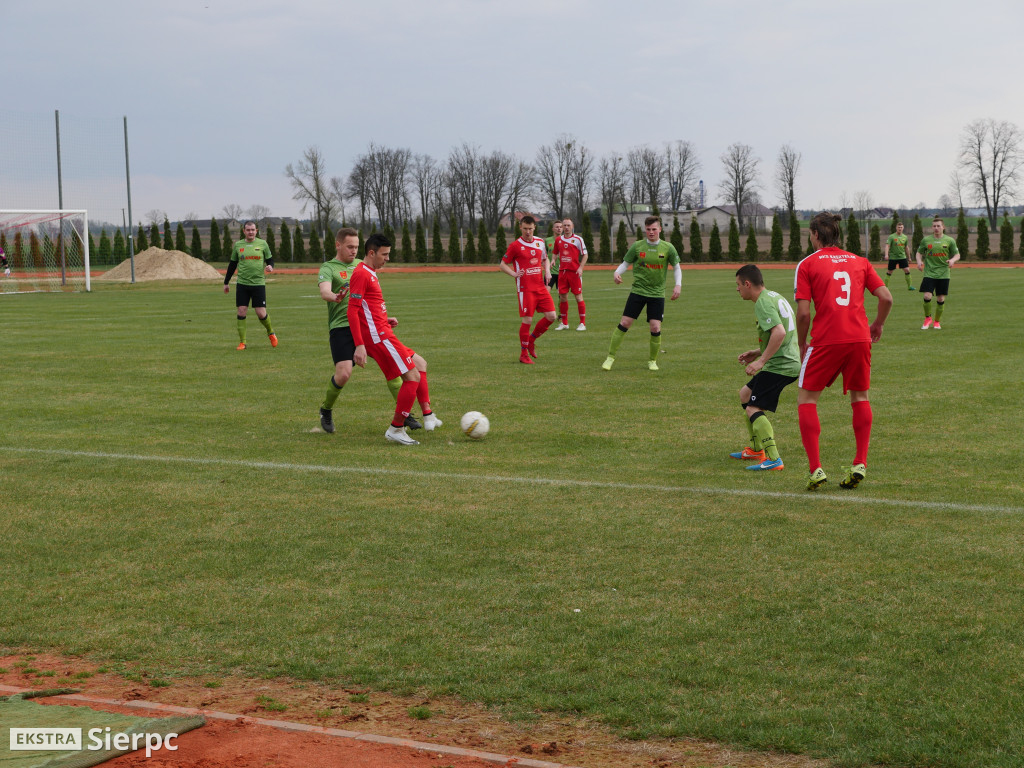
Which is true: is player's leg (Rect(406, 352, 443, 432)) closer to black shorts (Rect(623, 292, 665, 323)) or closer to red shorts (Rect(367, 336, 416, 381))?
red shorts (Rect(367, 336, 416, 381))

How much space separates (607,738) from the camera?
3785 mm

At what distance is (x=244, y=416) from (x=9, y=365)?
7091 millimetres

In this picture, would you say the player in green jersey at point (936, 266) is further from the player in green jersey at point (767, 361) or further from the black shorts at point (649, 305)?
the player in green jersey at point (767, 361)

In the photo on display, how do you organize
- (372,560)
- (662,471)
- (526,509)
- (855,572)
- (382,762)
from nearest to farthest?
1. (382,762)
2. (855,572)
3. (372,560)
4. (526,509)
5. (662,471)

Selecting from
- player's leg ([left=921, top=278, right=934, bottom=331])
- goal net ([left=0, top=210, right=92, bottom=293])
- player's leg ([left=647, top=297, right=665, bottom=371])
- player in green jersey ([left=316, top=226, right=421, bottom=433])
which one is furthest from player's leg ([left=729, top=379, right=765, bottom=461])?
goal net ([left=0, top=210, right=92, bottom=293])

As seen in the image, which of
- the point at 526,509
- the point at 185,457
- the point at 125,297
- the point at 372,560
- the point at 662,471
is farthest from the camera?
the point at 125,297

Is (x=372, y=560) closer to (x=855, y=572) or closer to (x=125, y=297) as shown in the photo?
(x=855, y=572)

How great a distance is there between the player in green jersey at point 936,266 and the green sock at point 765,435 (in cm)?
1343

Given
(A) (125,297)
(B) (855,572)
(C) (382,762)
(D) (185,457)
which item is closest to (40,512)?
(D) (185,457)

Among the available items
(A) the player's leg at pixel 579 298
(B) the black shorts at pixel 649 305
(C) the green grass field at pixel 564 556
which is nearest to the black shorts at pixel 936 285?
(A) the player's leg at pixel 579 298

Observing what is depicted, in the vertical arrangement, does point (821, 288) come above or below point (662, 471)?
above

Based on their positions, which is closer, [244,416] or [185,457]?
[185,457]

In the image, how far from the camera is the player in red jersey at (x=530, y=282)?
16.1m

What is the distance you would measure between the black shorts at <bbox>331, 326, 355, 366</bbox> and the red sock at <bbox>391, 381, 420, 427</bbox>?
1.25 metres
